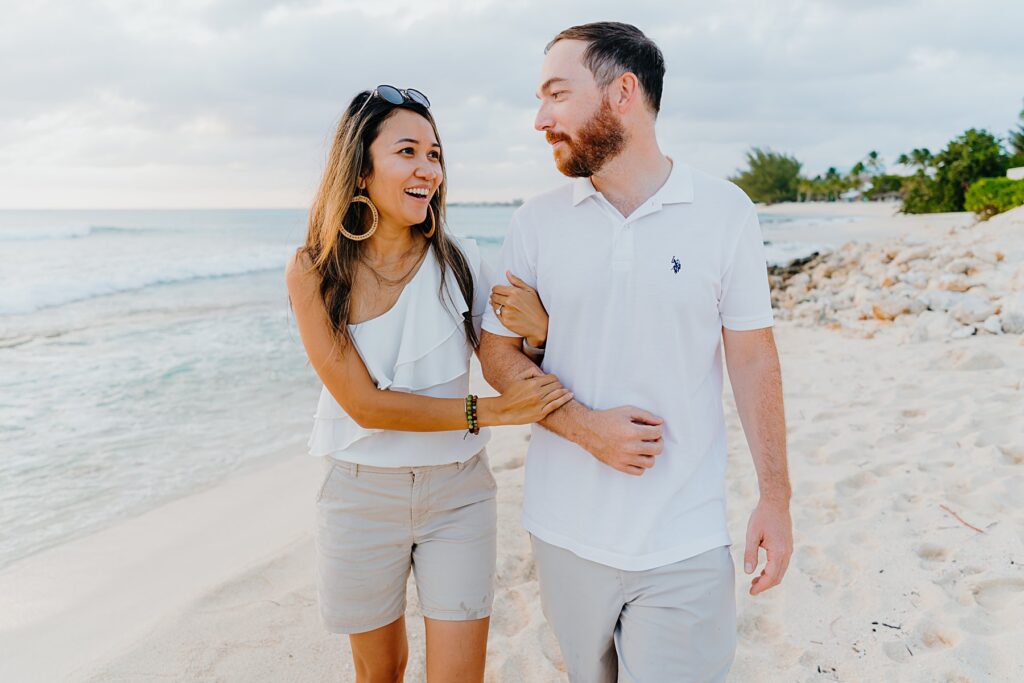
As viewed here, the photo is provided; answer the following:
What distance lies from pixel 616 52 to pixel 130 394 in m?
7.89

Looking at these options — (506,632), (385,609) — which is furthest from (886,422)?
(385,609)

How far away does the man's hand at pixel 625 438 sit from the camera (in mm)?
2188

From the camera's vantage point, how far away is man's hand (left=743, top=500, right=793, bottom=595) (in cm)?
227

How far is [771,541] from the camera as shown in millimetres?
2293

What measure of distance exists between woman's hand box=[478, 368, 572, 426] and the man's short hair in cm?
93

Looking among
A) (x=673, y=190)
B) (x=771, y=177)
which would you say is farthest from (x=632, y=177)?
(x=771, y=177)

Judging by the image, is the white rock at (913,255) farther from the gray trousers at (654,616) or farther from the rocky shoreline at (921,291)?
the gray trousers at (654,616)

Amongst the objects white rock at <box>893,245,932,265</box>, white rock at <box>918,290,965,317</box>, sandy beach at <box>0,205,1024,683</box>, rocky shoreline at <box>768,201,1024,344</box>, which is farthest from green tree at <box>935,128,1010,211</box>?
sandy beach at <box>0,205,1024,683</box>

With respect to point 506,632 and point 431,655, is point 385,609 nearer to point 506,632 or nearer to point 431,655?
point 431,655

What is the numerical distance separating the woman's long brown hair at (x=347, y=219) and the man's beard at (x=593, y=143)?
1.91 feet

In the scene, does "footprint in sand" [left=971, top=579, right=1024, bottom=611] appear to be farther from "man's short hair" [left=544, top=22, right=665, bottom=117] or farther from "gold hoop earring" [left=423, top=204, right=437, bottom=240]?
"gold hoop earring" [left=423, top=204, right=437, bottom=240]

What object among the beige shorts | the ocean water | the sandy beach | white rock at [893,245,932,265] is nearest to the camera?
the beige shorts

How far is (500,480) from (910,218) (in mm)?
32202

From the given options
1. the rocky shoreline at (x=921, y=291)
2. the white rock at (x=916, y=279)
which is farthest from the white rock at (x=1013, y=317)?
the white rock at (x=916, y=279)
